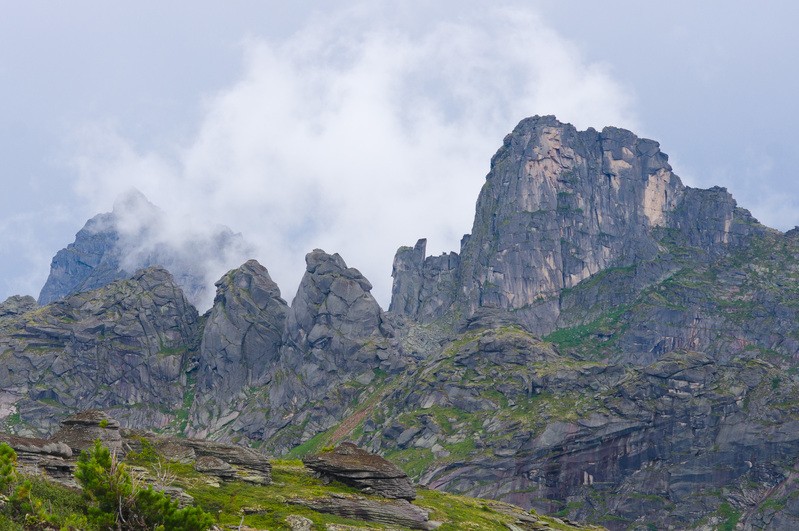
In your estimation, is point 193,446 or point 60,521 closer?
point 60,521

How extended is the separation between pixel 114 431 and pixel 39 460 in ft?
60.0

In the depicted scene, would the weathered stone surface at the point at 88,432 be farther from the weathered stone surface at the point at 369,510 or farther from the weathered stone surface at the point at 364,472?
the weathered stone surface at the point at 364,472

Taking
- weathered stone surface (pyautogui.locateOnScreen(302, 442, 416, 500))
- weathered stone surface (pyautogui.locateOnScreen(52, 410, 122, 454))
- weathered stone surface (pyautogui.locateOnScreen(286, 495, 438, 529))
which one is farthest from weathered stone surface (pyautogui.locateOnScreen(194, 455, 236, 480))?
weathered stone surface (pyautogui.locateOnScreen(286, 495, 438, 529))

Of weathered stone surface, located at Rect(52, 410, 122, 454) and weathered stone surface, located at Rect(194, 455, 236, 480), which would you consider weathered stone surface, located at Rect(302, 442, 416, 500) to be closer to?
weathered stone surface, located at Rect(194, 455, 236, 480)

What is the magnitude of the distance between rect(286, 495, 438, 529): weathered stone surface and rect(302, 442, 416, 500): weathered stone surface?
15.5 ft

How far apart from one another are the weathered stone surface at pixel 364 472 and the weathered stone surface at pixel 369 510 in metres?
4.72

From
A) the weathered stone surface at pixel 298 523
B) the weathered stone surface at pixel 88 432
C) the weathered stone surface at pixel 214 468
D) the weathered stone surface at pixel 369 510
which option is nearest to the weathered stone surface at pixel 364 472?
the weathered stone surface at pixel 369 510

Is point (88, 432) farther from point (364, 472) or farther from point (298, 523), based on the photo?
point (364, 472)

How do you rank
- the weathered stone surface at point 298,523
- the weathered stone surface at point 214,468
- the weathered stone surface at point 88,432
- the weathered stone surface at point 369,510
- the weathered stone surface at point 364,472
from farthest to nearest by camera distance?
the weathered stone surface at point 364,472, the weathered stone surface at point 214,468, the weathered stone surface at point 369,510, the weathered stone surface at point 88,432, the weathered stone surface at point 298,523

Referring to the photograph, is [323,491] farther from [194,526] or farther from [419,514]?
[194,526]

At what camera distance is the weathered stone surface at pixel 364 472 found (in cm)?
11138

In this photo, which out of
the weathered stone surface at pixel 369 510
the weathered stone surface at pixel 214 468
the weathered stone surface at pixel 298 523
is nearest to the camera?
the weathered stone surface at pixel 298 523

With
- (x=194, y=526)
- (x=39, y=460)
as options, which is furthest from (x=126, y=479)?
(x=39, y=460)

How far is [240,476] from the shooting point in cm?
11175
